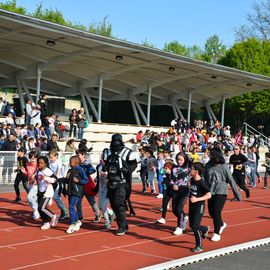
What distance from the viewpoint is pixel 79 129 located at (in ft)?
88.3

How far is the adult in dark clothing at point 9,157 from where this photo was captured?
63.9ft

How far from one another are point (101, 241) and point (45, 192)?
1.72 m

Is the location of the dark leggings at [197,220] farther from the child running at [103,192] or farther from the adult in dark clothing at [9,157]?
the adult in dark clothing at [9,157]

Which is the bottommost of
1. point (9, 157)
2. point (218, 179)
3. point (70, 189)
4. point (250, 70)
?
point (70, 189)

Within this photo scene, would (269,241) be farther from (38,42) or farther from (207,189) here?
(38,42)

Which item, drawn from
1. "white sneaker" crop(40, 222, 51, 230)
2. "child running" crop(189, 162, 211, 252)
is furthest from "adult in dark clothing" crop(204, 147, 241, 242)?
"white sneaker" crop(40, 222, 51, 230)

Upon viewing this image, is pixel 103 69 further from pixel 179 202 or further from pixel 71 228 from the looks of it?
pixel 71 228

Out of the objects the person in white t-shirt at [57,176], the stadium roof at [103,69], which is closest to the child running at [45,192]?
the person in white t-shirt at [57,176]

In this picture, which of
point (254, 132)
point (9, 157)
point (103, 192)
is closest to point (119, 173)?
point (103, 192)

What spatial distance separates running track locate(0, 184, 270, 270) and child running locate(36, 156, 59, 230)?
192mm

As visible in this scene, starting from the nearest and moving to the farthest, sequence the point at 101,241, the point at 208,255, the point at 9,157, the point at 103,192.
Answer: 1. the point at 208,255
2. the point at 101,241
3. the point at 103,192
4. the point at 9,157

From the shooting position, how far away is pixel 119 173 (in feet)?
35.3

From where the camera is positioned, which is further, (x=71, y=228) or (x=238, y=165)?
(x=238, y=165)

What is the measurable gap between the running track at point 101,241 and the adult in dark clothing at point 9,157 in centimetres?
467
